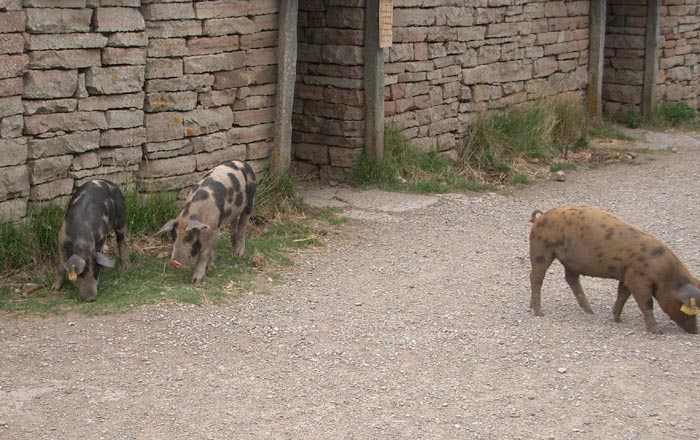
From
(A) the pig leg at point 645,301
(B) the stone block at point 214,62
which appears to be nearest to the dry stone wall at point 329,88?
(B) the stone block at point 214,62

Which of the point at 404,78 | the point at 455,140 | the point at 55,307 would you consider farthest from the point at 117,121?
the point at 455,140

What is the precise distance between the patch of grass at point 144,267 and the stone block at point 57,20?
52.7 inches

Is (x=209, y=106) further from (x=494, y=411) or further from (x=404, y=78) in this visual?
(x=494, y=411)

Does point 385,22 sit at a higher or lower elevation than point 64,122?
higher

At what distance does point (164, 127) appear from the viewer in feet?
28.7

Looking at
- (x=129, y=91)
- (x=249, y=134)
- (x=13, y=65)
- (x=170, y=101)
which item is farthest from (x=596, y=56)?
(x=13, y=65)

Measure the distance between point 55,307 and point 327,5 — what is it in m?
4.85

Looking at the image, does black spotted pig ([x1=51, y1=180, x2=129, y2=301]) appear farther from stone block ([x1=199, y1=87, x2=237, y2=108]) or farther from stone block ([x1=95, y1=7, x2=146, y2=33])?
stone block ([x1=199, y1=87, x2=237, y2=108])

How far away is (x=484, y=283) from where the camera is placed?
25.5 ft

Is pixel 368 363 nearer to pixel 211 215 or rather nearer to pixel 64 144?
pixel 211 215

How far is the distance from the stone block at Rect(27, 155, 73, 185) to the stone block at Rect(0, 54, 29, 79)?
2.18 ft

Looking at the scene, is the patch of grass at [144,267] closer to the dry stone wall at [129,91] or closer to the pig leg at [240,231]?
the pig leg at [240,231]

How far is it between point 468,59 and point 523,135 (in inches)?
44.2

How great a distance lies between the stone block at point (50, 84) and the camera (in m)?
7.67
